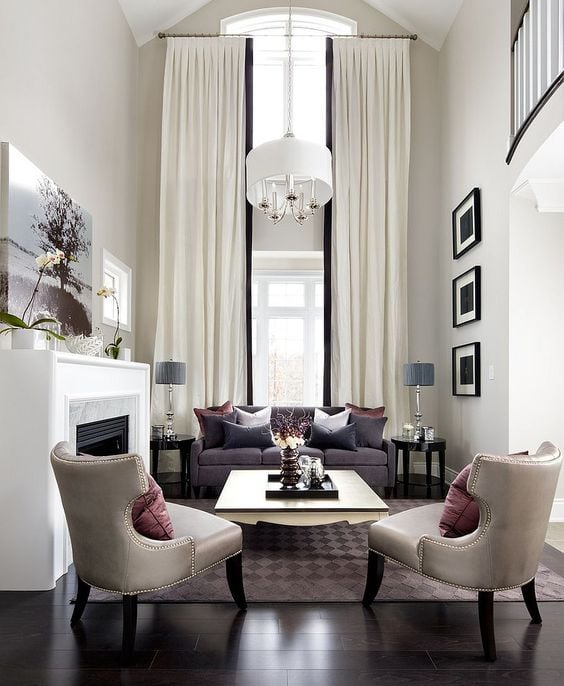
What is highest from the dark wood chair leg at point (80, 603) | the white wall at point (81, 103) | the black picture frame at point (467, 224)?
the white wall at point (81, 103)

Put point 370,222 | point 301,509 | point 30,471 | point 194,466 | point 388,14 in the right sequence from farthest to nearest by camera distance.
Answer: point 388,14 < point 370,222 < point 194,466 < point 301,509 < point 30,471

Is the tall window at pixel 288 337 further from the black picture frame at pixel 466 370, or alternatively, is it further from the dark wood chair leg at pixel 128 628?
the dark wood chair leg at pixel 128 628

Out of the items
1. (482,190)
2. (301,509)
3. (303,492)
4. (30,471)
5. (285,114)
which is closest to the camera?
(30,471)

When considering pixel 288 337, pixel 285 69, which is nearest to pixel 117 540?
pixel 288 337

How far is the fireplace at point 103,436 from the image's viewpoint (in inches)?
141

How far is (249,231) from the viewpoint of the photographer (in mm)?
6344

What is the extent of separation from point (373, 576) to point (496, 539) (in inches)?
25.9

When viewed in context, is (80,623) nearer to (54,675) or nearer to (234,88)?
(54,675)

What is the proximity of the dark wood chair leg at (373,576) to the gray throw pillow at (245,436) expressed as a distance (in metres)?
2.66

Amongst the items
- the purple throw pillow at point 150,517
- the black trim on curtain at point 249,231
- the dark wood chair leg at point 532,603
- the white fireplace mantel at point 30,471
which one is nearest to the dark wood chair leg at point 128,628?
the purple throw pillow at point 150,517

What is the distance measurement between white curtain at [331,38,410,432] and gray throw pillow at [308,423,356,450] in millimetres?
923

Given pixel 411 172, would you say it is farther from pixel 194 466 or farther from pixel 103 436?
pixel 103 436

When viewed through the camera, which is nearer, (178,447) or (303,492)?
(303,492)

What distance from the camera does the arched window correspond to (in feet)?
21.5
